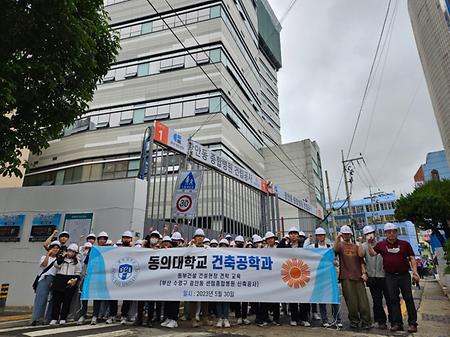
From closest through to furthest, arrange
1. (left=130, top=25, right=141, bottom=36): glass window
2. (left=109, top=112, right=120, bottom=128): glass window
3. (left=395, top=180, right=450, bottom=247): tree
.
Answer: (left=395, top=180, right=450, bottom=247): tree < (left=109, top=112, right=120, bottom=128): glass window < (left=130, top=25, right=141, bottom=36): glass window

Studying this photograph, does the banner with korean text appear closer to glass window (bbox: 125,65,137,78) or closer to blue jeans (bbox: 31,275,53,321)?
blue jeans (bbox: 31,275,53,321)

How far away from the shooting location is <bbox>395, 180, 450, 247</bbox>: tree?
646 inches

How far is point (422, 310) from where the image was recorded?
7520 mm

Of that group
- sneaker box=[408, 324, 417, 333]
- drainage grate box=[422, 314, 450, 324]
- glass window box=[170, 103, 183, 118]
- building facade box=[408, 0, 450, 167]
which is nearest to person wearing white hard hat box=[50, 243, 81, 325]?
sneaker box=[408, 324, 417, 333]

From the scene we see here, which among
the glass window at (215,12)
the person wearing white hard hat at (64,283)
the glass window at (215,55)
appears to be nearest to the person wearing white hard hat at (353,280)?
the person wearing white hard hat at (64,283)

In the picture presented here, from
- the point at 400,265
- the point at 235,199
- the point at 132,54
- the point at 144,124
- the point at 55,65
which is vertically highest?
the point at 132,54

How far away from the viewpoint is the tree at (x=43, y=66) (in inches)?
228

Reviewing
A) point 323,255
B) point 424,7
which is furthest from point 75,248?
point 424,7

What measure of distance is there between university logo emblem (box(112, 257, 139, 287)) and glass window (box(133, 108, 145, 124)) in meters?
20.9

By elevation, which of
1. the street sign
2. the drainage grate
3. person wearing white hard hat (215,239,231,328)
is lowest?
the drainage grate

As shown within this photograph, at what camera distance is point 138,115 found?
25.6 meters

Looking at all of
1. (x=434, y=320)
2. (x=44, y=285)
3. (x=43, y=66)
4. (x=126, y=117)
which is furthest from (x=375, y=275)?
(x=126, y=117)

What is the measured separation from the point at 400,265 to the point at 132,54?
89.4 ft

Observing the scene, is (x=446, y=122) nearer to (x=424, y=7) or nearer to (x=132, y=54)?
(x=424, y=7)
